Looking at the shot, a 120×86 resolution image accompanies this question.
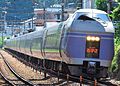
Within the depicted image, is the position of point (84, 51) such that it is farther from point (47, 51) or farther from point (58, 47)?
point (47, 51)

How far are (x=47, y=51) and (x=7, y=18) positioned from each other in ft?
263

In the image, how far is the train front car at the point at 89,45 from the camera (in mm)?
18359

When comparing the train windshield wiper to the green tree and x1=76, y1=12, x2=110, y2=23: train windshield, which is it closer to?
x1=76, y1=12, x2=110, y2=23: train windshield

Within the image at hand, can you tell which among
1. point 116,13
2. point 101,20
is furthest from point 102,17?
point 116,13

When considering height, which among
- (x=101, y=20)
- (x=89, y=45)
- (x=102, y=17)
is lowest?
(x=89, y=45)

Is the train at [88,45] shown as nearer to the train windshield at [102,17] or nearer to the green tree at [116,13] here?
the train windshield at [102,17]

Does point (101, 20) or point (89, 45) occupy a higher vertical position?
point (101, 20)

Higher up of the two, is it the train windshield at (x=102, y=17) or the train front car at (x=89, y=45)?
the train windshield at (x=102, y=17)

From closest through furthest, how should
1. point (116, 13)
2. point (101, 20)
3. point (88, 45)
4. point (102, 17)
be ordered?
point (88, 45) < point (101, 20) < point (102, 17) < point (116, 13)

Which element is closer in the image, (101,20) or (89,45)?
(89,45)

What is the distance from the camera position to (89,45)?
1848cm

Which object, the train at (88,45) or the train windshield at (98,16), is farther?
the train windshield at (98,16)

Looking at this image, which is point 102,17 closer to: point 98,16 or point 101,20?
point 98,16

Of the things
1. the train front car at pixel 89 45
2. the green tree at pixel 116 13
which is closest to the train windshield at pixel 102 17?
the train front car at pixel 89 45
